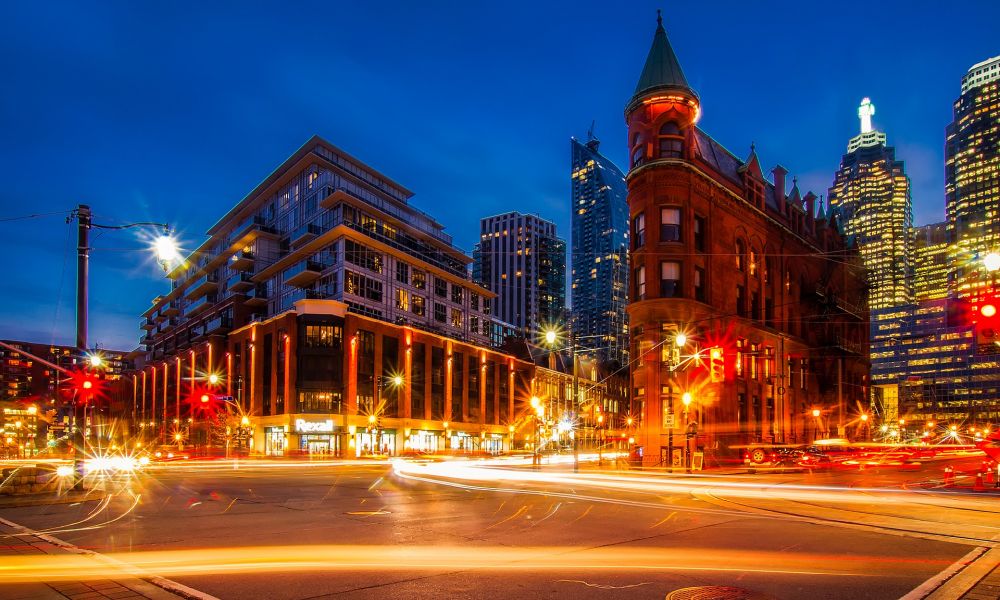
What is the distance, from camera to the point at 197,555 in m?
10.7

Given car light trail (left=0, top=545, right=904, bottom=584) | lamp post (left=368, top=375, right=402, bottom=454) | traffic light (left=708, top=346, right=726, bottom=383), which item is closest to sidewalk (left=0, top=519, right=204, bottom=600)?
car light trail (left=0, top=545, right=904, bottom=584)

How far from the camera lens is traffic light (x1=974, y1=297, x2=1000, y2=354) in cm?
1420

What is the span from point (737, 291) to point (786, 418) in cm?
1285

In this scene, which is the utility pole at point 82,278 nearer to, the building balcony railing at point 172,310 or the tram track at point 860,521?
the tram track at point 860,521

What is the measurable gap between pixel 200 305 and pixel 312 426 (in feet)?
154

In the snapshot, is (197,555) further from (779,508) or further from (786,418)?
(786,418)

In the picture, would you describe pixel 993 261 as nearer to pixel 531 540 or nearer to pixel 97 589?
pixel 531 540

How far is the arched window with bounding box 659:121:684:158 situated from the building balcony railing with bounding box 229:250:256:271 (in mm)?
63908

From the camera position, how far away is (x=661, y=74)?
44.6 meters

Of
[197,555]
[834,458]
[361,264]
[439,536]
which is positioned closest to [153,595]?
[197,555]

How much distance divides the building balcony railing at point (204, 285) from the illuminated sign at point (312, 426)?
139 ft

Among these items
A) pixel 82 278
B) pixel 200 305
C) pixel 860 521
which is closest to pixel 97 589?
pixel 82 278

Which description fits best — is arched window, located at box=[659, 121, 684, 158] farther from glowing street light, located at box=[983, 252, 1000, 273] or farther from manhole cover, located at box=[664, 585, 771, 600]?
manhole cover, located at box=[664, 585, 771, 600]

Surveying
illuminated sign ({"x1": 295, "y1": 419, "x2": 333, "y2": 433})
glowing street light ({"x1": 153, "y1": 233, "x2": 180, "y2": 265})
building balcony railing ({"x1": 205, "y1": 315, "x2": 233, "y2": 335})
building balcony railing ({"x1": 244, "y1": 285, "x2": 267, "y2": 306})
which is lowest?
illuminated sign ({"x1": 295, "y1": 419, "x2": 333, "y2": 433})
